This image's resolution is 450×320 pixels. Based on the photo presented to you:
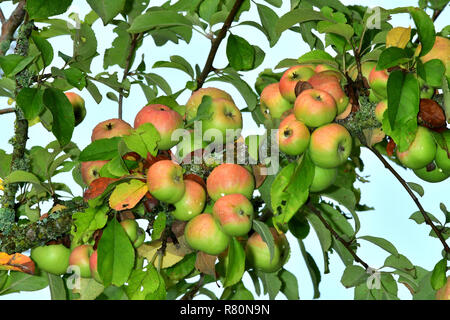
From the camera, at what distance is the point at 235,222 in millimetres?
1263

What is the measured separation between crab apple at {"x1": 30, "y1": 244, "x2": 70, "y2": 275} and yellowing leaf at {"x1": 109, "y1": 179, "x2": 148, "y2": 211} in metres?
0.39

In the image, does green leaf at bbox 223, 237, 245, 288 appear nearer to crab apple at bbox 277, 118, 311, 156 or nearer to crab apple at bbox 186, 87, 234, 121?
crab apple at bbox 277, 118, 311, 156

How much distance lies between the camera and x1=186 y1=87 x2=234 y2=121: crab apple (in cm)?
153

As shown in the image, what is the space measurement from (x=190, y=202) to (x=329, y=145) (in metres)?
0.39

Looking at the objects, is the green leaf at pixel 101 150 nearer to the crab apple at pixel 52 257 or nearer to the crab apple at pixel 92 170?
the crab apple at pixel 92 170

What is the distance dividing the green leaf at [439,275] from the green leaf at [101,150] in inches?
41.0

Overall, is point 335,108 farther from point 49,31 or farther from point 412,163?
point 49,31

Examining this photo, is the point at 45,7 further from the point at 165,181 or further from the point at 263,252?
the point at 263,252

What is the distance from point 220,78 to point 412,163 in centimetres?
74

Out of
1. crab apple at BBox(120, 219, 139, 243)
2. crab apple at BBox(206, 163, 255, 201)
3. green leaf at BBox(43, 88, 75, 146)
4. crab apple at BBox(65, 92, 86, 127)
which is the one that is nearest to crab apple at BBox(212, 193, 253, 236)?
crab apple at BBox(206, 163, 255, 201)

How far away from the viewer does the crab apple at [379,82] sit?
1316 millimetres

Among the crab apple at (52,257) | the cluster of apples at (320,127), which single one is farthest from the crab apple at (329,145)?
the crab apple at (52,257)
